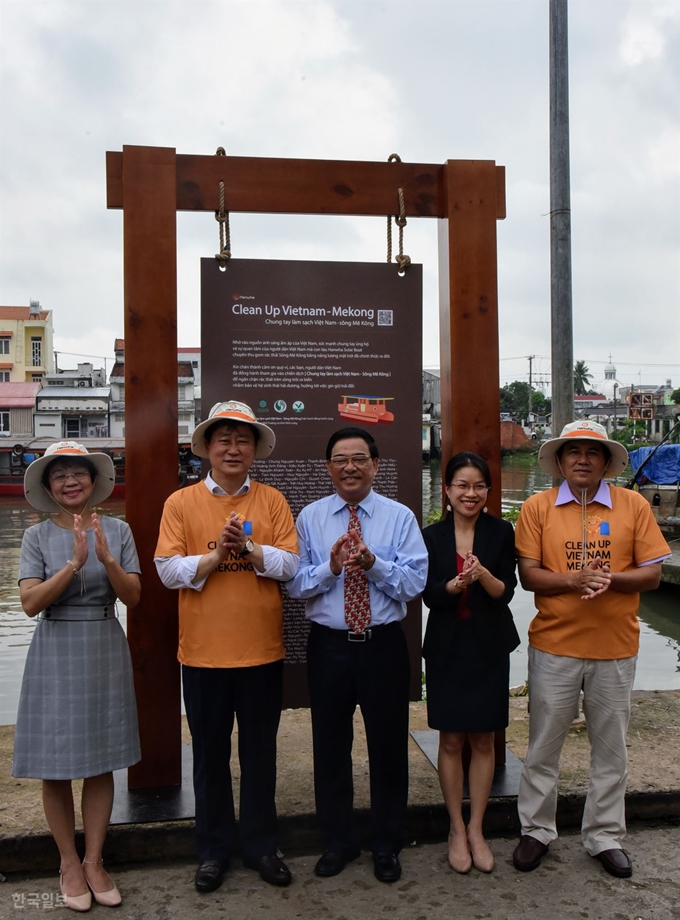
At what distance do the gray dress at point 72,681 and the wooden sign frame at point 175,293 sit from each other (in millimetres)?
501

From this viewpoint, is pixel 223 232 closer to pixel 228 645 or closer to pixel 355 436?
pixel 355 436

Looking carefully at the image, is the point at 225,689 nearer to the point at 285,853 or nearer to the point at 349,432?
the point at 285,853

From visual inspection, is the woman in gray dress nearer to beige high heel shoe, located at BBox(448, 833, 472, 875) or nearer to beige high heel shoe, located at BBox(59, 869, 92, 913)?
beige high heel shoe, located at BBox(59, 869, 92, 913)

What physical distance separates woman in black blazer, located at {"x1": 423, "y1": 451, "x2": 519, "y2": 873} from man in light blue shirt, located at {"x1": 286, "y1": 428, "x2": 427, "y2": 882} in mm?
151

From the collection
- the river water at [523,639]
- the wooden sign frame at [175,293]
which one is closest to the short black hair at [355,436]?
the wooden sign frame at [175,293]

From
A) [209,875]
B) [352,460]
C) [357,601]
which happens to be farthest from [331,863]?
[352,460]

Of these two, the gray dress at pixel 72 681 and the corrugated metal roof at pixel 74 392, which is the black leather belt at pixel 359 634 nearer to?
the gray dress at pixel 72 681

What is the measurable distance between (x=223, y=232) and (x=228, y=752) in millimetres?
2372

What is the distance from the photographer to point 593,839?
11.0 feet

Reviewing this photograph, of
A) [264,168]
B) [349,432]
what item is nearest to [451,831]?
[349,432]

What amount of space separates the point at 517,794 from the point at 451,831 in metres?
0.49

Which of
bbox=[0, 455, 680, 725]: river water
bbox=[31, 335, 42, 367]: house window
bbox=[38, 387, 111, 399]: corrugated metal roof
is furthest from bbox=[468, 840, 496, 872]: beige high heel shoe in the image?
bbox=[31, 335, 42, 367]: house window

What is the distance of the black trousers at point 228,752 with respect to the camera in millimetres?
3191

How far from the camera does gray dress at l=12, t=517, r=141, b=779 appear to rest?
302 centimetres
